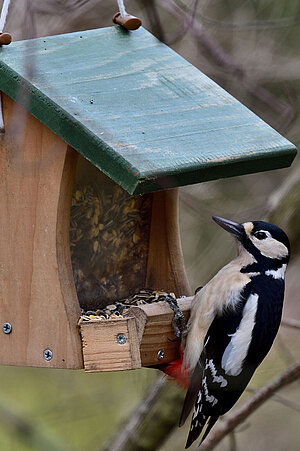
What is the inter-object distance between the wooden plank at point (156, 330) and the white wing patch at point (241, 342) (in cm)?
21

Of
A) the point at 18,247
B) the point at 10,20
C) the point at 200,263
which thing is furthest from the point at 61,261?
the point at 10,20

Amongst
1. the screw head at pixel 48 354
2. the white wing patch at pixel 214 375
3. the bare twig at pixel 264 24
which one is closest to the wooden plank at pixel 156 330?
the white wing patch at pixel 214 375

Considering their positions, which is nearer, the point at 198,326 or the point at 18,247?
the point at 18,247

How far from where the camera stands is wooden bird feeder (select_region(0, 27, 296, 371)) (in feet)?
7.81

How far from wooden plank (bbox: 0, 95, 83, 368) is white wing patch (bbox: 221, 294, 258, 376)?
63 cm

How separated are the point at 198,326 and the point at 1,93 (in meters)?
0.99

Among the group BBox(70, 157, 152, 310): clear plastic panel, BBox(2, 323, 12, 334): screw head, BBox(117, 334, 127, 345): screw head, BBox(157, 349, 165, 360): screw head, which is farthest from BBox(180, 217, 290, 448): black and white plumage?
BBox(2, 323, 12, 334): screw head

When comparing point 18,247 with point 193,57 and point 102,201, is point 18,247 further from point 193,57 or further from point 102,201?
point 193,57

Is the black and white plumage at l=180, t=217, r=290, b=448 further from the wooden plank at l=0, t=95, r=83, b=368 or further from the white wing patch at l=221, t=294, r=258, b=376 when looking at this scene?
the wooden plank at l=0, t=95, r=83, b=368

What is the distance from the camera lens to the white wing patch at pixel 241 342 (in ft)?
9.67

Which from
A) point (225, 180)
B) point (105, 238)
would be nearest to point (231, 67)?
point (225, 180)

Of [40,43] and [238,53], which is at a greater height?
[40,43]

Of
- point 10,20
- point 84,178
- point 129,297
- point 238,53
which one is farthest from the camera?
point 238,53

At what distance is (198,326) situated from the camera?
112 inches
